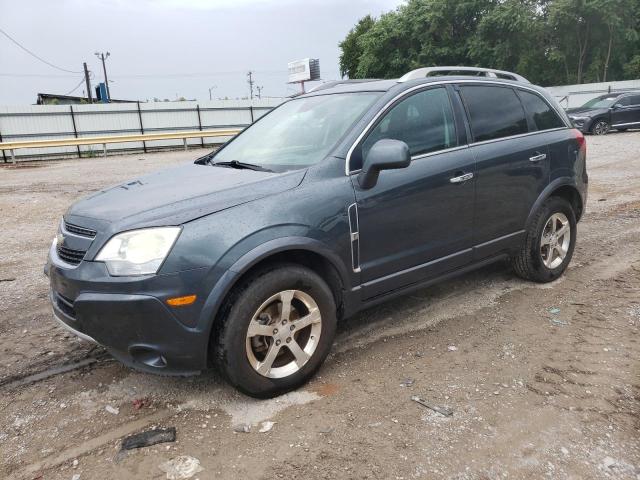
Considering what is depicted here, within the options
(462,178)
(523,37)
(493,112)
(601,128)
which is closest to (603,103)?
(601,128)

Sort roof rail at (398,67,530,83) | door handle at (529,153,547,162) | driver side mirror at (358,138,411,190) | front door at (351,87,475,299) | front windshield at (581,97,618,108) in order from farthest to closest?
front windshield at (581,97,618,108) < door handle at (529,153,547,162) < roof rail at (398,67,530,83) < front door at (351,87,475,299) < driver side mirror at (358,138,411,190)

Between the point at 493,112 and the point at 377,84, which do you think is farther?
the point at 493,112

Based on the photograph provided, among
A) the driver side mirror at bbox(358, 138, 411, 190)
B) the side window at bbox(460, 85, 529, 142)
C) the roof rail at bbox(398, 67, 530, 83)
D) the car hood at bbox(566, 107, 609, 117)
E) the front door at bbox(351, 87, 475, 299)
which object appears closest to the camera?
the driver side mirror at bbox(358, 138, 411, 190)

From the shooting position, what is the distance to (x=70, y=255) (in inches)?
110

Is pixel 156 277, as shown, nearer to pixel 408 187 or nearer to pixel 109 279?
pixel 109 279

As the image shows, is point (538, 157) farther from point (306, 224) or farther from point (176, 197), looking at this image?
point (176, 197)

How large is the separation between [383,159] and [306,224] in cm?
60

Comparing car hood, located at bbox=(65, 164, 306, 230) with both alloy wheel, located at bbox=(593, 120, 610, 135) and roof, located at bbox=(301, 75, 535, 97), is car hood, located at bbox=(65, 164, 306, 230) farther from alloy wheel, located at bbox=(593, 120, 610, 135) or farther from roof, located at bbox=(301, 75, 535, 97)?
alloy wheel, located at bbox=(593, 120, 610, 135)

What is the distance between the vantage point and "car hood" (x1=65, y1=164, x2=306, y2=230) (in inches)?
104

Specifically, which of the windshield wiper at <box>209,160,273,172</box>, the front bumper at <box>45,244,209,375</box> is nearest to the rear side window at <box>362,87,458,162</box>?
the windshield wiper at <box>209,160,273,172</box>

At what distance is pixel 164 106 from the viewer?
78.9 feet

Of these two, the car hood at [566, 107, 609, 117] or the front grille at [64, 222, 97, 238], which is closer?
the front grille at [64, 222, 97, 238]

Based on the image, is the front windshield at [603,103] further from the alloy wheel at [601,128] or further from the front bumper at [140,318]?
the front bumper at [140,318]

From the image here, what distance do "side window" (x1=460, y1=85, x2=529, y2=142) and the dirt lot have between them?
136 cm
